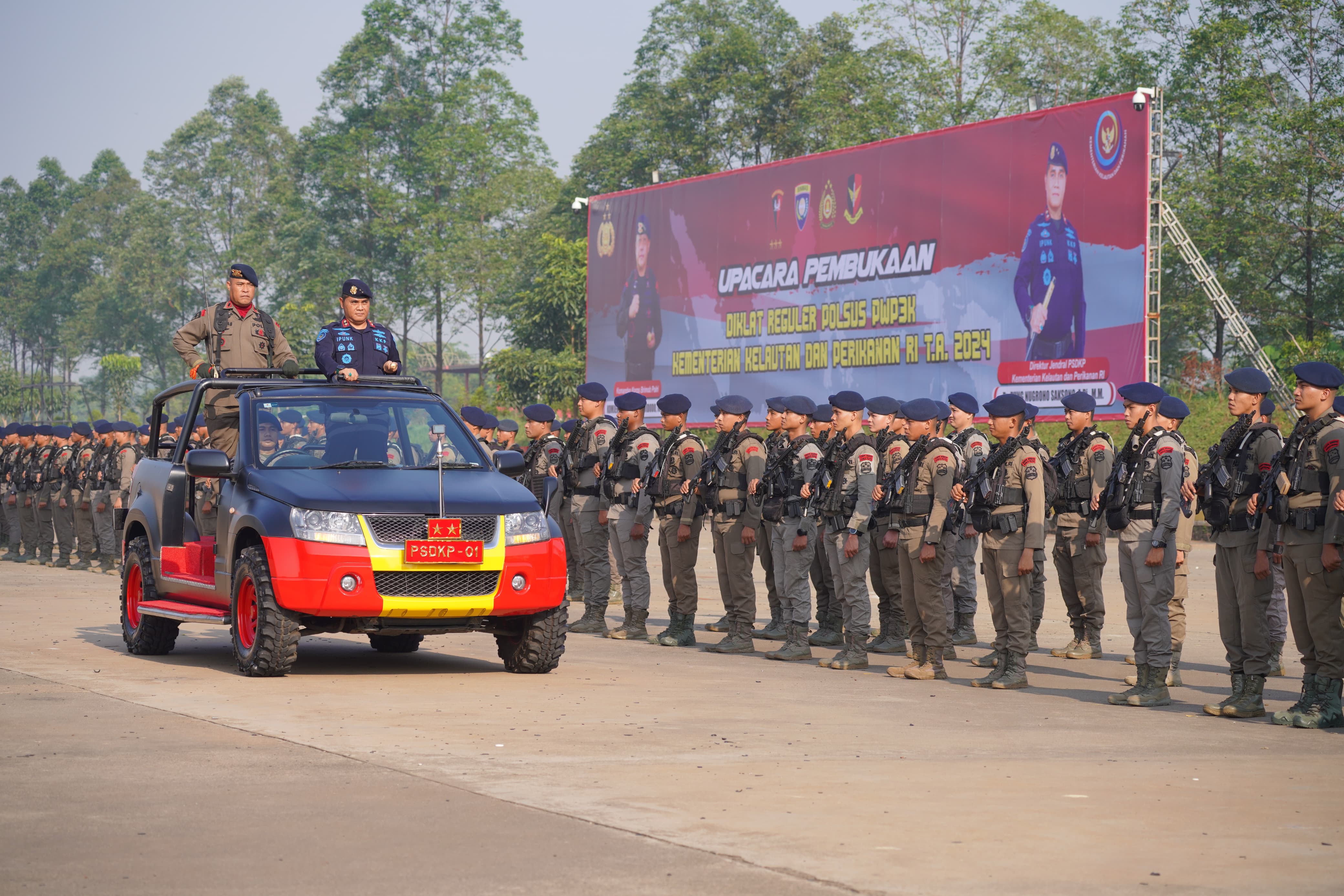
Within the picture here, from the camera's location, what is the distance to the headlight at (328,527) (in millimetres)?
10320

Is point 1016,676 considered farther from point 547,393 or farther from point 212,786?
point 547,393

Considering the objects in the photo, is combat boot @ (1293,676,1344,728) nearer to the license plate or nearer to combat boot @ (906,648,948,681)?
combat boot @ (906,648,948,681)

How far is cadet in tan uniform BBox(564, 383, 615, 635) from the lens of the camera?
50.7 feet

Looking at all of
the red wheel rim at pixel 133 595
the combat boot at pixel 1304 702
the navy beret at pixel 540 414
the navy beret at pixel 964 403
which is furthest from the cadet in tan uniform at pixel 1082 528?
the red wheel rim at pixel 133 595

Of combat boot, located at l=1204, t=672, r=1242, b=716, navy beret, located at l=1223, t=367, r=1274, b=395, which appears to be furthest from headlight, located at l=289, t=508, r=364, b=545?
navy beret, located at l=1223, t=367, r=1274, b=395

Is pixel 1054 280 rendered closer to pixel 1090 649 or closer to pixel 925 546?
pixel 1090 649

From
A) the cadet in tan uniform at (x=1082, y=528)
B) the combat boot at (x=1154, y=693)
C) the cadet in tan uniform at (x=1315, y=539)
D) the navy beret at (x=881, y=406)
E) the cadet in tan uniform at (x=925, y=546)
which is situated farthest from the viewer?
the navy beret at (x=881, y=406)

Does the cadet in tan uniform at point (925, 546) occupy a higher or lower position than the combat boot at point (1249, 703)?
higher

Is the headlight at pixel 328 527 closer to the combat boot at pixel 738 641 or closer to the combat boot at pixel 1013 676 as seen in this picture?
the combat boot at pixel 738 641

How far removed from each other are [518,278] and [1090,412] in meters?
61.0

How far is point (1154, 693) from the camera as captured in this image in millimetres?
10688

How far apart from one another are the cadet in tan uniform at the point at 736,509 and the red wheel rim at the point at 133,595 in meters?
4.67

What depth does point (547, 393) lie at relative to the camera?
5200cm

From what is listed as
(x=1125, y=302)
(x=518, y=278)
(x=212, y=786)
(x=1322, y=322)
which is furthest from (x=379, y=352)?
(x=518, y=278)
